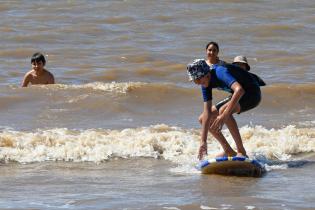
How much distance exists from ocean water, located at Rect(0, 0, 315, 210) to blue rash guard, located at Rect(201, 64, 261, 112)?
2.31ft

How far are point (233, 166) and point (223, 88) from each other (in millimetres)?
728

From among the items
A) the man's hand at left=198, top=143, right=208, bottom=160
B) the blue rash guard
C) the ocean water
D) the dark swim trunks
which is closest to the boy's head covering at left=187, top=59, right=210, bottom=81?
the blue rash guard

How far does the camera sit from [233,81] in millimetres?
7875

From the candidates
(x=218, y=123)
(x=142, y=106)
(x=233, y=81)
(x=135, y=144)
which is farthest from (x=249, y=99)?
(x=142, y=106)

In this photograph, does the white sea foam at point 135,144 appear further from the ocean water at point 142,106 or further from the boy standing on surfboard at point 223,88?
the boy standing on surfboard at point 223,88

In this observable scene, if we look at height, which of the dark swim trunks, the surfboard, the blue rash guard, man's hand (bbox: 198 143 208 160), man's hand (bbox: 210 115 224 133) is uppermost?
the blue rash guard

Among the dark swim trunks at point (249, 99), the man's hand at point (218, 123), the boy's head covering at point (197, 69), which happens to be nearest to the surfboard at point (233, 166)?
the man's hand at point (218, 123)

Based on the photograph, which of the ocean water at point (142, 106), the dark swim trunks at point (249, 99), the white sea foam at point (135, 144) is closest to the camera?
the ocean water at point (142, 106)

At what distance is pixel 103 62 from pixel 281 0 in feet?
26.3

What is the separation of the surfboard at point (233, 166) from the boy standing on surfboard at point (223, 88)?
19 cm

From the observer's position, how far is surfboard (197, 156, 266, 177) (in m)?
7.94

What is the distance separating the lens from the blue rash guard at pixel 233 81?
7.95m

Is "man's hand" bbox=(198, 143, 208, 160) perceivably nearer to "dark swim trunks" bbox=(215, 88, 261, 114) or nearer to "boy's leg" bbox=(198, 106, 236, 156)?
"boy's leg" bbox=(198, 106, 236, 156)

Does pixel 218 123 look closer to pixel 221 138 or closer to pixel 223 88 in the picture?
pixel 223 88
